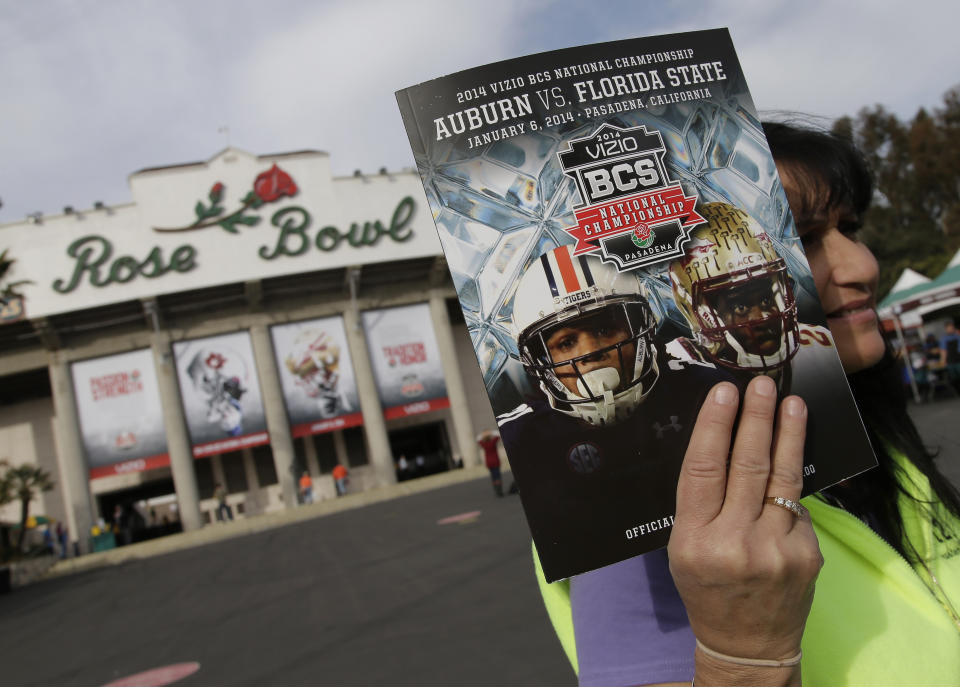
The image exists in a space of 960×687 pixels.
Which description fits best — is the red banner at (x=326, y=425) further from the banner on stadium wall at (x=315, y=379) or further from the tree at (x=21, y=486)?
the tree at (x=21, y=486)

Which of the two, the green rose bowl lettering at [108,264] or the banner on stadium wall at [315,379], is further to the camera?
the banner on stadium wall at [315,379]

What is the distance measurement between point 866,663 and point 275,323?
1338 inches

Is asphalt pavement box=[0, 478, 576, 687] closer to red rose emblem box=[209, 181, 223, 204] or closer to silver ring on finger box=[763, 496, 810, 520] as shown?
silver ring on finger box=[763, 496, 810, 520]

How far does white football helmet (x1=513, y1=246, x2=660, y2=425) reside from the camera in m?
1.02

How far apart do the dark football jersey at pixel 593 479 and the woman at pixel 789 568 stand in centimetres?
4

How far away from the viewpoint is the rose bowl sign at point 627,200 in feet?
3.46

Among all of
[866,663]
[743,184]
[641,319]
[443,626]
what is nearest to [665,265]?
[641,319]

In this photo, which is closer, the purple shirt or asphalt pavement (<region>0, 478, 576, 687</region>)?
the purple shirt

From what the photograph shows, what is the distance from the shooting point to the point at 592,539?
1000mm

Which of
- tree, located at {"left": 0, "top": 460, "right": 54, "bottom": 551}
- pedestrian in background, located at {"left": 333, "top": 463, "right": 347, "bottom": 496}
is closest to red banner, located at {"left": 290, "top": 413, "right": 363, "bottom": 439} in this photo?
pedestrian in background, located at {"left": 333, "top": 463, "right": 347, "bottom": 496}

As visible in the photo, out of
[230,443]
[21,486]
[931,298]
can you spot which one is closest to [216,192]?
[230,443]

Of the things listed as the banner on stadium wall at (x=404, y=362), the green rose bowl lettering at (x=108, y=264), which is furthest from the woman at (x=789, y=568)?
the green rose bowl lettering at (x=108, y=264)

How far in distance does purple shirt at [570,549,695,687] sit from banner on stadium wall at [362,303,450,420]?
32548 mm

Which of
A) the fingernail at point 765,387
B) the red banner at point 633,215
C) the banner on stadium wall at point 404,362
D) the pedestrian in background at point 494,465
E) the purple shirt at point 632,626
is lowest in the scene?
the pedestrian in background at point 494,465
